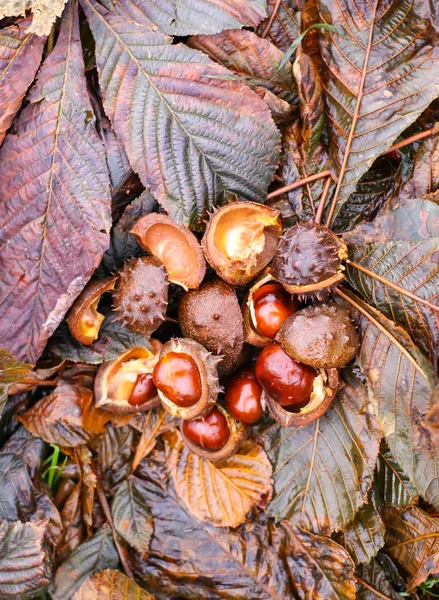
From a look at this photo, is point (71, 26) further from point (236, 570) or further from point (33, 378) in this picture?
point (236, 570)

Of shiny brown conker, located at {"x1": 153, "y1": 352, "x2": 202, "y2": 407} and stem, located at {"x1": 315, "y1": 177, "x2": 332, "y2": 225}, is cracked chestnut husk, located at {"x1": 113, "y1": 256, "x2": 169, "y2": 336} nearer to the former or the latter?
shiny brown conker, located at {"x1": 153, "y1": 352, "x2": 202, "y2": 407}

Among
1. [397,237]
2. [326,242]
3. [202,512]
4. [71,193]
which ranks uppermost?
[71,193]

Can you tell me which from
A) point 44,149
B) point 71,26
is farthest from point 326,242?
point 71,26

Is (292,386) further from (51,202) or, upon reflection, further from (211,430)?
(51,202)

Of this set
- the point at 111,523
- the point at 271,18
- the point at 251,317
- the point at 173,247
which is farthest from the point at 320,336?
the point at 111,523

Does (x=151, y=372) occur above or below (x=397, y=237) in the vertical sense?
below

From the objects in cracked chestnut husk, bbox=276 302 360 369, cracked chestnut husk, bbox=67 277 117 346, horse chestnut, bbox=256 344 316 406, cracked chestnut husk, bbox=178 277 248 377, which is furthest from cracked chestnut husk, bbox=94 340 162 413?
cracked chestnut husk, bbox=276 302 360 369

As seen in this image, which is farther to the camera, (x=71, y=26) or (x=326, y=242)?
(x=71, y=26)
